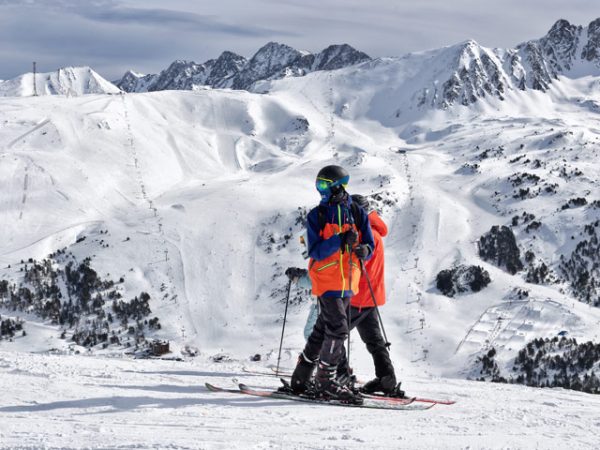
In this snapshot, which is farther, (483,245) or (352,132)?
(352,132)

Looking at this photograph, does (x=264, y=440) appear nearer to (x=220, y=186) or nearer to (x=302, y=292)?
(x=302, y=292)

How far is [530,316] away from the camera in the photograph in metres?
68.1

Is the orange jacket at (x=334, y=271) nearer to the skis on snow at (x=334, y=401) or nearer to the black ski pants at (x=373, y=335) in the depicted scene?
the black ski pants at (x=373, y=335)

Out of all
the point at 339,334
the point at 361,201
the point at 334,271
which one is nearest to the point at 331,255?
the point at 334,271

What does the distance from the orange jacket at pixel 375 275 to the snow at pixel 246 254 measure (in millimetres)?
1601

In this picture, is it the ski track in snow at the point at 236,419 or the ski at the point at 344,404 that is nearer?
the ski track in snow at the point at 236,419

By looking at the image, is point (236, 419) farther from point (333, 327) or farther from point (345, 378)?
point (345, 378)

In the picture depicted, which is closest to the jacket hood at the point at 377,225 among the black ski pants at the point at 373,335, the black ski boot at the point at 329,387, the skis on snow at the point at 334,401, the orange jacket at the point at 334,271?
the orange jacket at the point at 334,271

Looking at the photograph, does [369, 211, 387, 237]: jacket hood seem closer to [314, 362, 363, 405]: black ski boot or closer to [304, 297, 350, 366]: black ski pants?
[304, 297, 350, 366]: black ski pants

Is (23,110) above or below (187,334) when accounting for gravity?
above

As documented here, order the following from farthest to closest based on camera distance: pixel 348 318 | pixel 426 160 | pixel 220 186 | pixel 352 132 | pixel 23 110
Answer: pixel 352 132 < pixel 426 160 < pixel 23 110 < pixel 220 186 < pixel 348 318

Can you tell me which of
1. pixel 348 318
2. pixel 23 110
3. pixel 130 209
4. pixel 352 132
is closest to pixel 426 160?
pixel 352 132

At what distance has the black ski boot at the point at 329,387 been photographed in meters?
7.36

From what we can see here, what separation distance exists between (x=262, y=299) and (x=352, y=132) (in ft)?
366
